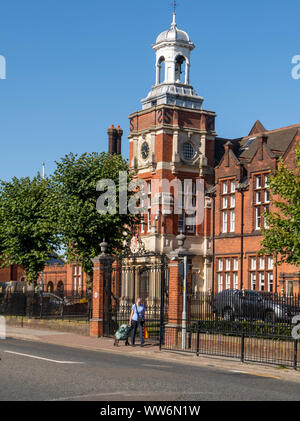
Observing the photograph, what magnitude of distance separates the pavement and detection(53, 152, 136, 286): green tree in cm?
494

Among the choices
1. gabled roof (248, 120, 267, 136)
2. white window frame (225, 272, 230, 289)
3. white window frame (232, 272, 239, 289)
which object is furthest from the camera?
gabled roof (248, 120, 267, 136)

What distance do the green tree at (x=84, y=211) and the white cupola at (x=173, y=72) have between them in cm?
1663

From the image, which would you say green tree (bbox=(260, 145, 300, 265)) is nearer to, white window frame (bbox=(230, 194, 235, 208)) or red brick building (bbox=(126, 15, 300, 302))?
red brick building (bbox=(126, 15, 300, 302))

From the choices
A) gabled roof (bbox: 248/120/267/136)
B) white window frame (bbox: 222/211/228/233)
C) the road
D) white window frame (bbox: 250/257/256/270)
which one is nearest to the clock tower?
white window frame (bbox: 222/211/228/233)

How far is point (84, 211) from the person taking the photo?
34.4 m

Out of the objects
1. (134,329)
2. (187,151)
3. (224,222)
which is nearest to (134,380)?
(134,329)

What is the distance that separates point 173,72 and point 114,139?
1030cm

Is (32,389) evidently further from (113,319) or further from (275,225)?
(275,225)

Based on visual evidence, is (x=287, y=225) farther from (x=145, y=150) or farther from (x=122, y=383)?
(x=145, y=150)

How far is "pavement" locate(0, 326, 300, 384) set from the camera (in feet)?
58.3

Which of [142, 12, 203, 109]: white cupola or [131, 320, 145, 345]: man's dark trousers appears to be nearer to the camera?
[131, 320, 145, 345]: man's dark trousers

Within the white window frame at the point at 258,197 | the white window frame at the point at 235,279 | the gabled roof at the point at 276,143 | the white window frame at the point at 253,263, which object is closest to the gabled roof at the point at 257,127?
the gabled roof at the point at 276,143

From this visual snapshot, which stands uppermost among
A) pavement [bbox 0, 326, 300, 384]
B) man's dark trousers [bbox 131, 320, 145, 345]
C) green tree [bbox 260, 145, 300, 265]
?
green tree [bbox 260, 145, 300, 265]
